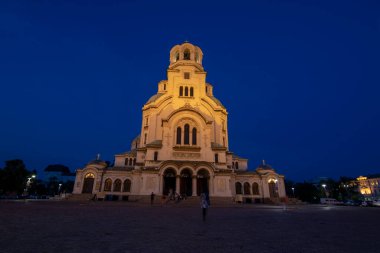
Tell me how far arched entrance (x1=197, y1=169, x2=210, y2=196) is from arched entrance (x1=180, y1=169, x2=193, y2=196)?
4.24ft

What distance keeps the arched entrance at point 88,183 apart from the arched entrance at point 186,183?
15.7m

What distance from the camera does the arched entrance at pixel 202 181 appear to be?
116ft

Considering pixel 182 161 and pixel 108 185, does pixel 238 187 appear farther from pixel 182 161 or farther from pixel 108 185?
pixel 108 185

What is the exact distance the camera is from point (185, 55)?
49.7m

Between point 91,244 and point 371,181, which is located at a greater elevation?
point 371,181

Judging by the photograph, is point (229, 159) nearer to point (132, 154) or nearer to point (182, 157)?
point (182, 157)

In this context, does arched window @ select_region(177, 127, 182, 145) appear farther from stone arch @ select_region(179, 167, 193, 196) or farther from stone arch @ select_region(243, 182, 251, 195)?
stone arch @ select_region(243, 182, 251, 195)

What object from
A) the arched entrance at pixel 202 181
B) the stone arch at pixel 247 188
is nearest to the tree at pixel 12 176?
the arched entrance at pixel 202 181

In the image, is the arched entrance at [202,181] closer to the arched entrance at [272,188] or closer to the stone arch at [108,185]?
the arched entrance at [272,188]

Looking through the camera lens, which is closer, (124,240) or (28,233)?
(124,240)

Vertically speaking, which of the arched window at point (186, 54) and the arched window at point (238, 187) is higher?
the arched window at point (186, 54)

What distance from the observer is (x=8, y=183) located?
1756 inches

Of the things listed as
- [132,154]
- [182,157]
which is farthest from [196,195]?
[132,154]

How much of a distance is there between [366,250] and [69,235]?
7.58 meters
